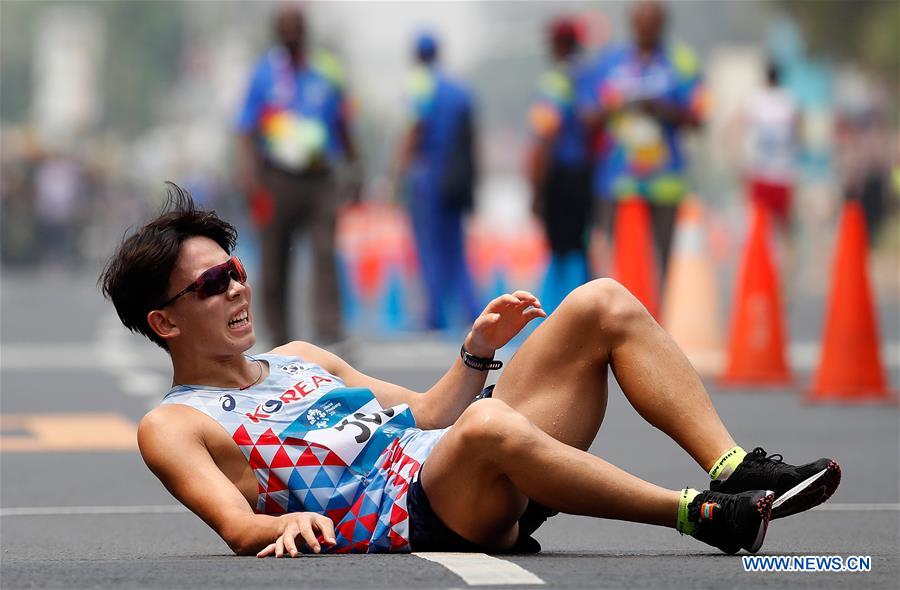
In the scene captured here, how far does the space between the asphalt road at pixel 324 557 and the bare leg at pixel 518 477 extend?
0.51 ft

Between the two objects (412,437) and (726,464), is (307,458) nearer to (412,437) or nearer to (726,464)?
(412,437)

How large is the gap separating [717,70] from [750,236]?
64830mm

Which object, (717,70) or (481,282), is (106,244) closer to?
(481,282)

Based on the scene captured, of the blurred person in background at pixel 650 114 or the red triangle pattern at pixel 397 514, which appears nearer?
the red triangle pattern at pixel 397 514

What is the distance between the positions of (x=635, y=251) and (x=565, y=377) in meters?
9.00

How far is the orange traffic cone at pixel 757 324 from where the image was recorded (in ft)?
42.5

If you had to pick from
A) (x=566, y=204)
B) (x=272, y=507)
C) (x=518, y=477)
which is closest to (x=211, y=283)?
(x=272, y=507)

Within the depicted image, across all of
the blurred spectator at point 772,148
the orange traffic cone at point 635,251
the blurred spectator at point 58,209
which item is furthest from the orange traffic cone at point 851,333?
the blurred spectator at point 58,209

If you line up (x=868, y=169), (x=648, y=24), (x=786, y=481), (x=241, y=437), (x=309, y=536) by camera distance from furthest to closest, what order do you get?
(x=868, y=169)
(x=648, y=24)
(x=241, y=437)
(x=786, y=481)
(x=309, y=536)

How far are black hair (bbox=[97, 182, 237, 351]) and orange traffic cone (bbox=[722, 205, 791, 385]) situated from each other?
24.4ft

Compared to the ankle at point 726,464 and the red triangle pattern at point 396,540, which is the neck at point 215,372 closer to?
the red triangle pattern at point 396,540

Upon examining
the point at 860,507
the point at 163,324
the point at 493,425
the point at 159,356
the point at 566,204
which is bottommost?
the point at 159,356

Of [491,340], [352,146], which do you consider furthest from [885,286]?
[491,340]

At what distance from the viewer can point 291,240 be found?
49.6 feet
